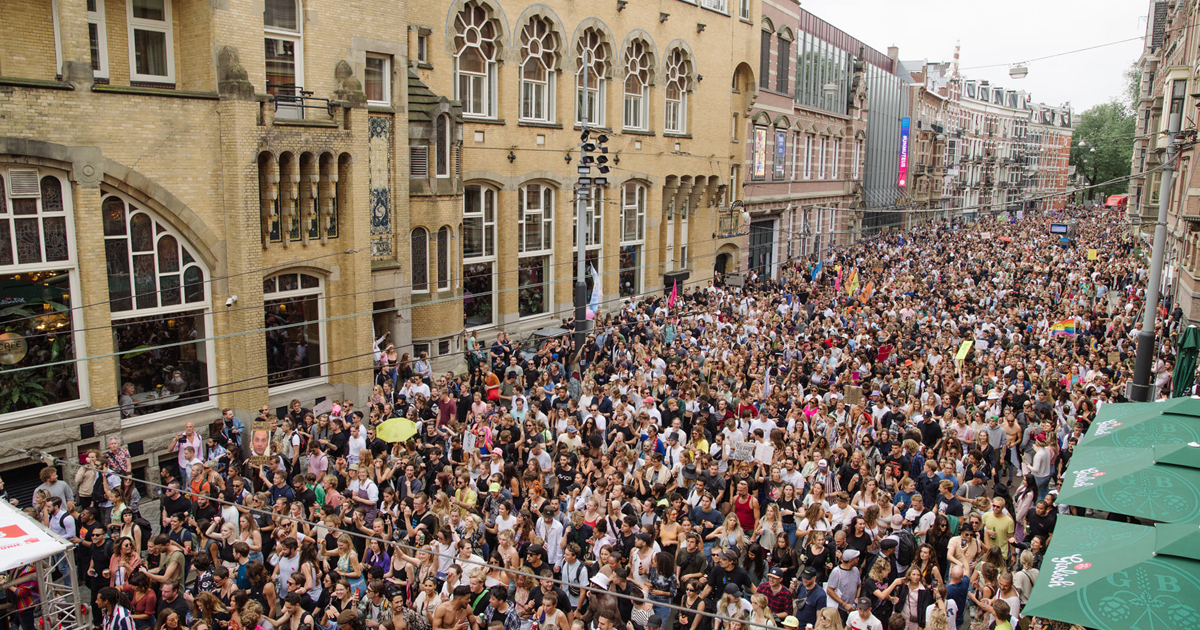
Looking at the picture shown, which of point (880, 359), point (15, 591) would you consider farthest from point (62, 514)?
point (880, 359)

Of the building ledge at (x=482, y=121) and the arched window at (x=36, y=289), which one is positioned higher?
the building ledge at (x=482, y=121)

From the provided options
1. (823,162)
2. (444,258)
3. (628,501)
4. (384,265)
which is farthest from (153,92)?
(823,162)

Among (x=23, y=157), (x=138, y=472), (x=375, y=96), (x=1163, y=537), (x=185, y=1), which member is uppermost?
(x=185, y=1)

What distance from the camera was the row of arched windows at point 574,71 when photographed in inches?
927

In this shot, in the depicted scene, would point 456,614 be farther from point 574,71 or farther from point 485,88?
point 574,71

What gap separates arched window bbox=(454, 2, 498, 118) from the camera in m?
23.2

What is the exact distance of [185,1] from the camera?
635 inches

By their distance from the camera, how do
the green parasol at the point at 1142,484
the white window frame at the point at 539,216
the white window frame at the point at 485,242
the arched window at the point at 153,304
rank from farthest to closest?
the white window frame at the point at 539,216 < the white window frame at the point at 485,242 < the arched window at the point at 153,304 < the green parasol at the point at 1142,484

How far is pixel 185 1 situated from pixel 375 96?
4.27m

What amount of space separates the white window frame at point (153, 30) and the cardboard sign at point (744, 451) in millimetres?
12416

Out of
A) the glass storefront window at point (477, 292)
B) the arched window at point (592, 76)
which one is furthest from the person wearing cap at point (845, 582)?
the arched window at point (592, 76)

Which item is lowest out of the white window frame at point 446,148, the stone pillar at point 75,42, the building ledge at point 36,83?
the white window frame at point 446,148

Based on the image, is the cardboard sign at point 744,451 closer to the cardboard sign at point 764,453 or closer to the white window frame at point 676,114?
the cardboard sign at point 764,453

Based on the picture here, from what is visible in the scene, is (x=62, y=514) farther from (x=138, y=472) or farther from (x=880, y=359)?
(x=880, y=359)
